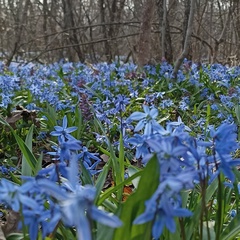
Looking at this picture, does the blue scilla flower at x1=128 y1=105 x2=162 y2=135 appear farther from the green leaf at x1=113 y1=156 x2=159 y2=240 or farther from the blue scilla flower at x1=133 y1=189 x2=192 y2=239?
the blue scilla flower at x1=133 y1=189 x2=192 y2=239

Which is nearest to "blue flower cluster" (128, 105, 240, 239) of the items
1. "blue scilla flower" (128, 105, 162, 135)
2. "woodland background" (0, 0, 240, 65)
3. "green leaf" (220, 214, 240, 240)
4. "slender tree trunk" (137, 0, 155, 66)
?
"blue scilla flower" (128, 105, 162, 135)

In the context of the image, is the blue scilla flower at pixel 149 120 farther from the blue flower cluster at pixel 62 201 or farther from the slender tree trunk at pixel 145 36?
the slender tree trunk at pixel 145 36

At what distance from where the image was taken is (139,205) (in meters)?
1.00

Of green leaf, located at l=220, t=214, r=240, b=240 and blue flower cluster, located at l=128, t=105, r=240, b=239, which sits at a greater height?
blue flower cluster, located at l=128, t=105, r=240, b=239

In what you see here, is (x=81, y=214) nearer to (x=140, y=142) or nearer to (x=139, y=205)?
(x=139, y=205)

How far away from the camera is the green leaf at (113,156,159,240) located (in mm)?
958

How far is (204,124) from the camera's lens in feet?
11.5

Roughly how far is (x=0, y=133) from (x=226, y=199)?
220cm

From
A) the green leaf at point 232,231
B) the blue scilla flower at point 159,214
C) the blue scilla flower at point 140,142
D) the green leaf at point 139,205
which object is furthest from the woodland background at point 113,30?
the blue scilla flower at point 159,214

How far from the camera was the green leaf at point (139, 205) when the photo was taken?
0.96 meters

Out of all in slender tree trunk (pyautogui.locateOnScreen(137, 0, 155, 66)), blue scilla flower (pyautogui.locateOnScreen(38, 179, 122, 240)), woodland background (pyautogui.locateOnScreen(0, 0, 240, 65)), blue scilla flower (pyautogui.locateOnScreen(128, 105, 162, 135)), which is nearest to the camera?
blue scilla flower (pyautogui.locateOnScreen(38, 179, 122, 240))

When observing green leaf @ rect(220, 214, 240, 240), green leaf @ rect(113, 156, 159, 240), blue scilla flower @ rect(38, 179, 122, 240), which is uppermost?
blue scilla flower @ rect(38, 179, 122, 240)

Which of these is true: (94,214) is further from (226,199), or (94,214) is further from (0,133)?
(0,133)

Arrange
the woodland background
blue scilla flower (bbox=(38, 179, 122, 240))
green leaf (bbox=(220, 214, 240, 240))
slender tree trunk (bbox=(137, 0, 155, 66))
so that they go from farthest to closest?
the woodland background < slender tree trunk (bbox=(137, 0, 155, 66)) < green leaf (bbox=(220, 214, 240, 240)) < blue scilla flower (bbox=(38, 179, 122, 240))
